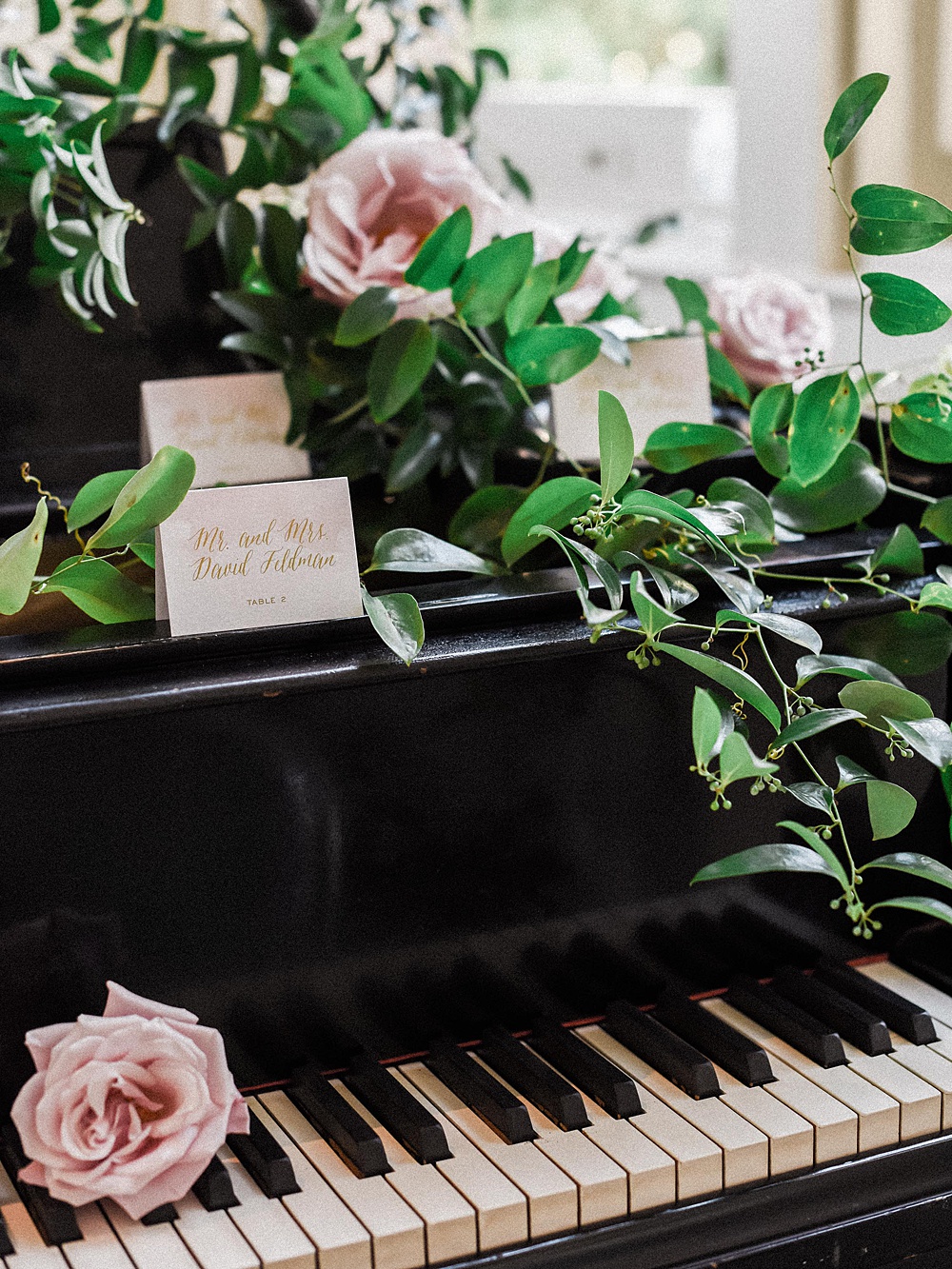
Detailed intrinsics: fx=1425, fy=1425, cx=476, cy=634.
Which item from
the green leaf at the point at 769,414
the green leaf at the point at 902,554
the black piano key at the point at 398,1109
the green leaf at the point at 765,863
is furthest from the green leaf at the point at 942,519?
the black piano key at the point at 398,1109

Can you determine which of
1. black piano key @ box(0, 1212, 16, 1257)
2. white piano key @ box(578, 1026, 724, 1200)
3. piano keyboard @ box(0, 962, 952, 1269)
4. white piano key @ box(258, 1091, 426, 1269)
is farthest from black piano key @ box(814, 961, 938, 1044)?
black piano key @ box(0, 1212, 16, 1257)

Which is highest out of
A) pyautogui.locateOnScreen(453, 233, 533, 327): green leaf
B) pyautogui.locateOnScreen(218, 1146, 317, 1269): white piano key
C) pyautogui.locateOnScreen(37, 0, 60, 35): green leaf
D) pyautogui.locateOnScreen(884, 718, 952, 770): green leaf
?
pyautogui.locateOnScreen(37, 0, 60, 35): green leaf

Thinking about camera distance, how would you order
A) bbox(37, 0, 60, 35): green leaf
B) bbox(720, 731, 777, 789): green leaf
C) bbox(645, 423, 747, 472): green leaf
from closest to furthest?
bbox(720, 731, 777, 789): green leaf, bbox(645, 423, 747, 472): green leaf, bbox(37, 0, 60, 35): green leaf

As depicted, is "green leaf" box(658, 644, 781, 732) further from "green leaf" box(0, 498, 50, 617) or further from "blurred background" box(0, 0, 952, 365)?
"blurred background" box(0, 0, 952, 365)

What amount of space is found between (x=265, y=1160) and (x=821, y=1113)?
0.37m

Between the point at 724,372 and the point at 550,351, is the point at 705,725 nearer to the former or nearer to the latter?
the point at 550,351

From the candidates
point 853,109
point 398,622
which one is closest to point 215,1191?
point 398,622

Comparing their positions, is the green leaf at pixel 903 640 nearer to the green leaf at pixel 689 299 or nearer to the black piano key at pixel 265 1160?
the green leaf at pixel 689 299

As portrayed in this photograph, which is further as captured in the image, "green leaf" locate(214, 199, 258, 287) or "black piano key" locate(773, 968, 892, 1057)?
"green leaf" locate(214, 199, 258, 287)

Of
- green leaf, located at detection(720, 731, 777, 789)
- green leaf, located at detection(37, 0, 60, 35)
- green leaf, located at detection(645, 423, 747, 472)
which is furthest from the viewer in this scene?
green leaf, located at detection(37, 0, 60, 35)

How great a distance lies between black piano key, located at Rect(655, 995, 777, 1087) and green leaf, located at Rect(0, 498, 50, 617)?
57 cm

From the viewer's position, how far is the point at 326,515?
955 mm

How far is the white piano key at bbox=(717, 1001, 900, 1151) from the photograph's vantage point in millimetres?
959

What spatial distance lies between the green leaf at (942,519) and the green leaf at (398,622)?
0.46 meters
